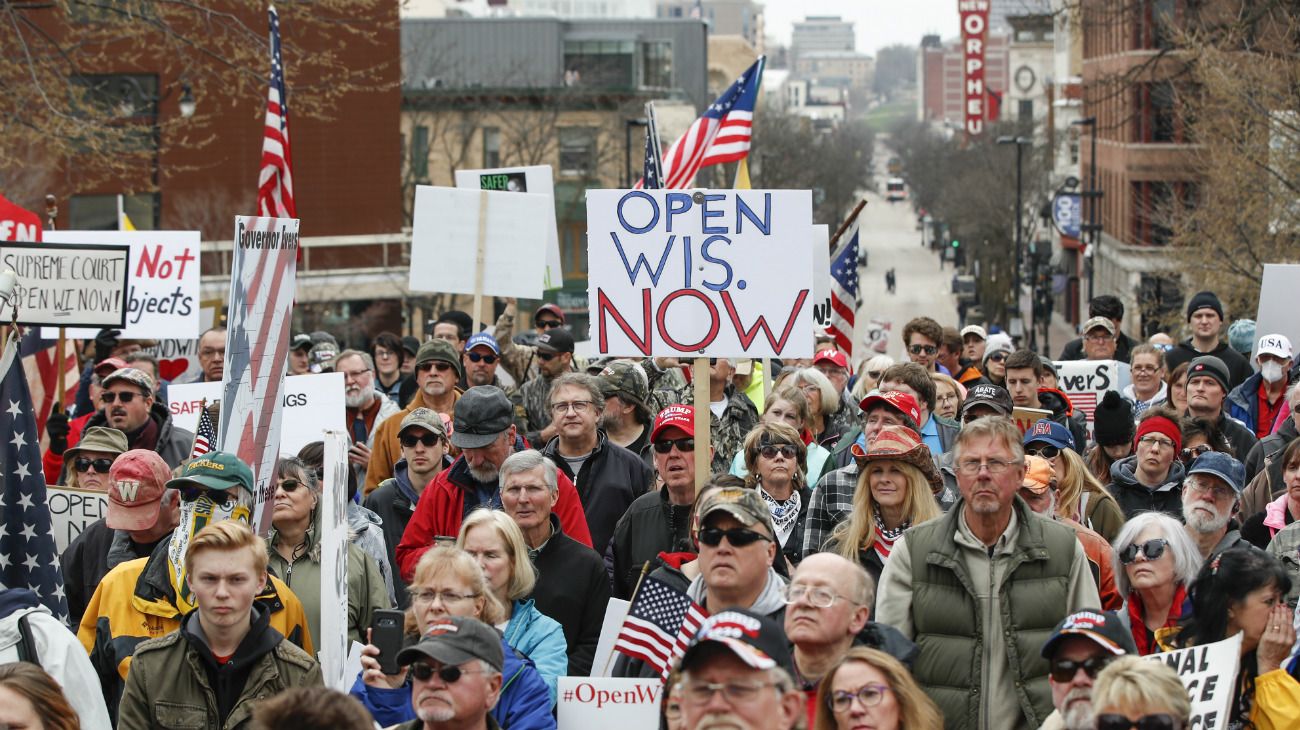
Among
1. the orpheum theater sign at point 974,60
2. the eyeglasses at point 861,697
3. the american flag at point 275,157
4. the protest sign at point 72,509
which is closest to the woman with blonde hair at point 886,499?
the eyeglasses at point 861,697

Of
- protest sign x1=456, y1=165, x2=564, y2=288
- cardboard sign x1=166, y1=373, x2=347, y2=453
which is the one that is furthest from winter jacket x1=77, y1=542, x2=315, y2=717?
protest sign x1=456, y1=165, x2=564, y2=288

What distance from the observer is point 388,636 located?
6.09 metres

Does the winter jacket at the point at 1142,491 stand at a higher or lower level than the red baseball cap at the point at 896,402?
lower

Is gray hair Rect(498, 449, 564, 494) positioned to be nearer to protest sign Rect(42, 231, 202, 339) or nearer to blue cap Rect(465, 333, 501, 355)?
blue cap Rect(465, 333, 501, 355)

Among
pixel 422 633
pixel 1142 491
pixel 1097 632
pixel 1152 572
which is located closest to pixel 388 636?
pixel 422 633

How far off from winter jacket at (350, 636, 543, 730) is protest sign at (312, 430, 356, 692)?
316 millimetres

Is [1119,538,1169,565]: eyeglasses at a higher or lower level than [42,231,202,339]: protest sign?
lower

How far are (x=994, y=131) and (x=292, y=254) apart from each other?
82.3 m

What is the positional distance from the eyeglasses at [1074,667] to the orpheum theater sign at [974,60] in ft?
356

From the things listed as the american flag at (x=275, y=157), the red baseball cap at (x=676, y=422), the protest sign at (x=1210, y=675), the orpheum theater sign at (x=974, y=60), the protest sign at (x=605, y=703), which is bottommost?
the protest sign at (x=605, y=703)

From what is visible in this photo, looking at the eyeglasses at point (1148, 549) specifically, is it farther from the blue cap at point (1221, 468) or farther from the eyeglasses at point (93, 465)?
the eyeglasses at point (93, 465)

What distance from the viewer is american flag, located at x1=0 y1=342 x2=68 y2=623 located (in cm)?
752

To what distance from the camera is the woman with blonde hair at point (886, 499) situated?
7215mm

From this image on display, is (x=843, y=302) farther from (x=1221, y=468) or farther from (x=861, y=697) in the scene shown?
(x=861, y=697)
